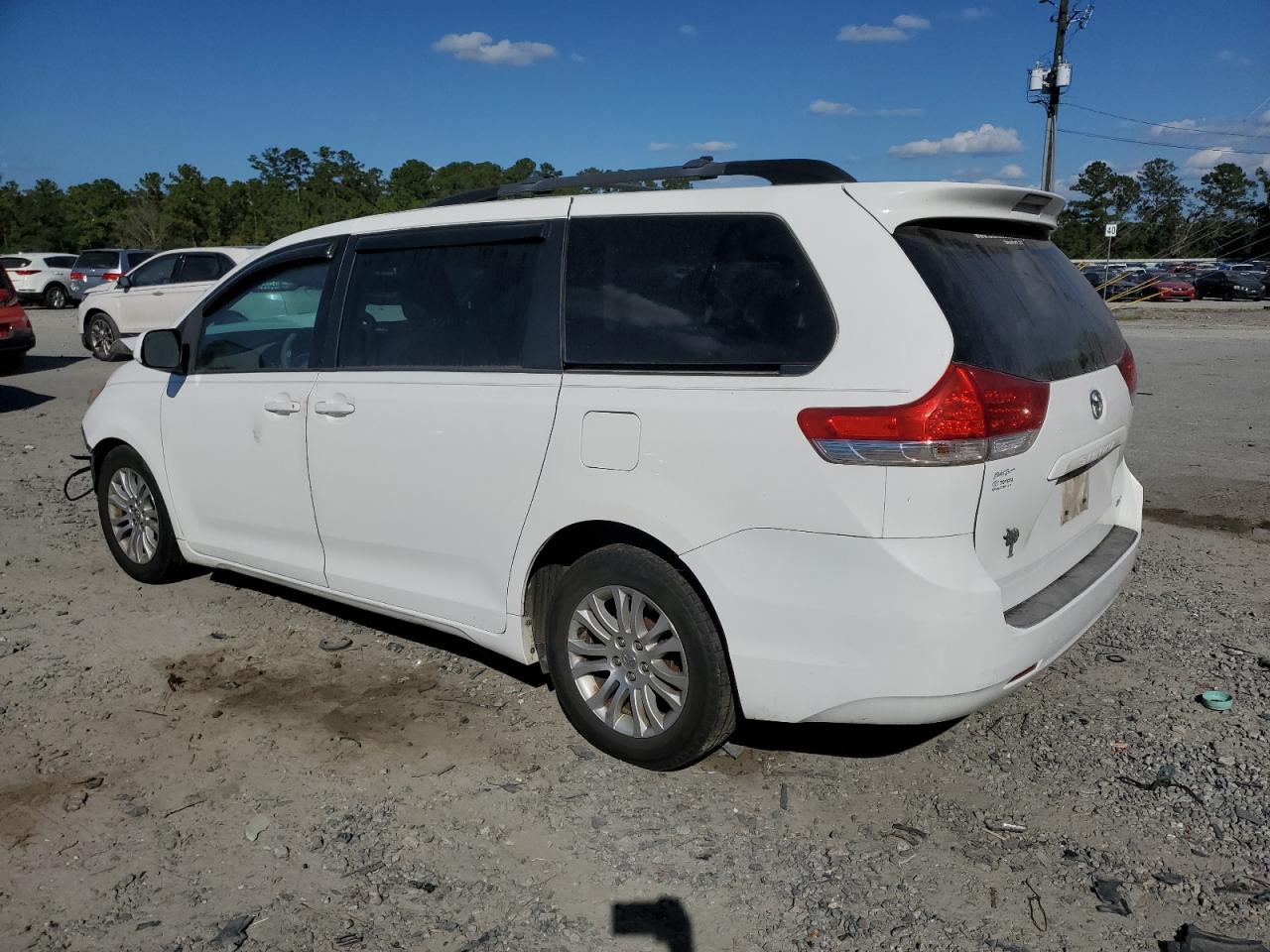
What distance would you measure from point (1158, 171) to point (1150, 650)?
93.9m

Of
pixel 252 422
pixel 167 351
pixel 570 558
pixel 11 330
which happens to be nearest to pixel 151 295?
pixel 11 330

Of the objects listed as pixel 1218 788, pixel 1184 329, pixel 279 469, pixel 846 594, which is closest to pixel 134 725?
pixel 279 469

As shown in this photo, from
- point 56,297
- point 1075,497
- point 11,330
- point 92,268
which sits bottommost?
point 56,297

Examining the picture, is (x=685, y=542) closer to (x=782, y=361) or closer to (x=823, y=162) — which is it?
(x=782, y=361)

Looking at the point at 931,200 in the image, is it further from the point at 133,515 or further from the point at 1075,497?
the point at 133,515

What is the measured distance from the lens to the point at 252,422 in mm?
4688

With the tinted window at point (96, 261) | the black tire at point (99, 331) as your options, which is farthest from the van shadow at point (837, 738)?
the tinted window at point (96, 261)

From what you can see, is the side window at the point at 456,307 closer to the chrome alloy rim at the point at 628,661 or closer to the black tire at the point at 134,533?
the chrome alloy rim at the point at 628,661

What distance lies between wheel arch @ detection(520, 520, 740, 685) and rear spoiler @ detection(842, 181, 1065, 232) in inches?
49.1

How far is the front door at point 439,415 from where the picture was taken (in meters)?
3.77

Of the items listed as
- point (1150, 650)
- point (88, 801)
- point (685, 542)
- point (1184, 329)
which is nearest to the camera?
point (685, 542)

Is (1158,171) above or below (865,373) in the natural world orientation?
above

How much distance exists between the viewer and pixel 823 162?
343 centimetres

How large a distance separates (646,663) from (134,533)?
353 cm
